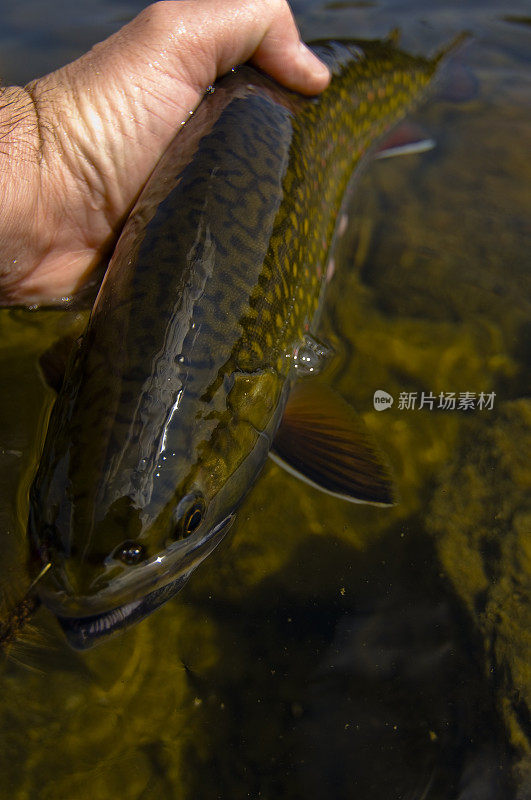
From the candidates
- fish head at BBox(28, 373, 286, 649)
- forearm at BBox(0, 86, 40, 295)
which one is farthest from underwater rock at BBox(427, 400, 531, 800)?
forearm at BBox(0, 86, 40, 295)

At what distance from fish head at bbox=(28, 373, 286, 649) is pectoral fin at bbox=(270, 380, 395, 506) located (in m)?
0.35

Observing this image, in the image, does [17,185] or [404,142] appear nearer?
[17,185]

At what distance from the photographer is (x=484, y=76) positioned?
532cm

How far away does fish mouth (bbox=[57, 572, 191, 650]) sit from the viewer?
184cm

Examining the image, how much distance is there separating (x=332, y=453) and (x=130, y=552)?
0.92 m

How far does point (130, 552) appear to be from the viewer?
171cm

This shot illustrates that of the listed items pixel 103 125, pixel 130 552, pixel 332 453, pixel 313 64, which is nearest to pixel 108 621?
pixel 130 552

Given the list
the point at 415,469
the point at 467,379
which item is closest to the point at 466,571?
the point at 415,469

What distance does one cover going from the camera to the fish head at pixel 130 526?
168cm

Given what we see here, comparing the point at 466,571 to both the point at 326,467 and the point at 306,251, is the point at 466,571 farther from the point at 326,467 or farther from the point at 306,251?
the point at 306,251

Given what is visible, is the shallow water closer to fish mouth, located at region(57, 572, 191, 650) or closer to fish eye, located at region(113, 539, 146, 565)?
fish mouth, located at region(57, 572, 191, 650)

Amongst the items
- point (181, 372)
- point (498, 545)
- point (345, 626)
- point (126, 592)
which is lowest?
point (498, 545)

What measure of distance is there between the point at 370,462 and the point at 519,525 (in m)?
0.67

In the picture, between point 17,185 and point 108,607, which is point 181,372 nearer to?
point 108,607
